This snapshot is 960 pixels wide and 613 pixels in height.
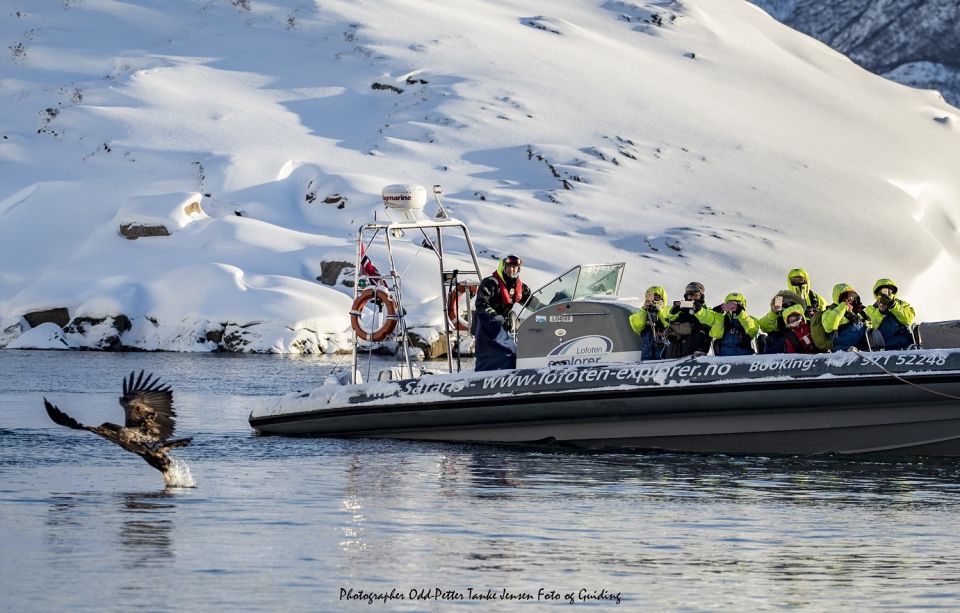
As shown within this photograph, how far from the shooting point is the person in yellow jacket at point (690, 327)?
14.4m

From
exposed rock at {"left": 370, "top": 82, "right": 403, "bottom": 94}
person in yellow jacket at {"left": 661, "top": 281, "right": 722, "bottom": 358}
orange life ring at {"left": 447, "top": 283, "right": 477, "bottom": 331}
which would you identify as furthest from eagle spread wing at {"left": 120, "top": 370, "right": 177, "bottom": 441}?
exposed rock at {"left": 370, "top": 82, "right": 403, "bottom": 94}

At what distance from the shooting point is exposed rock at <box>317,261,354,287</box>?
127ft

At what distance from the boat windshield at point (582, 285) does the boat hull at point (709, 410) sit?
877 mm

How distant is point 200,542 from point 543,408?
208 inches

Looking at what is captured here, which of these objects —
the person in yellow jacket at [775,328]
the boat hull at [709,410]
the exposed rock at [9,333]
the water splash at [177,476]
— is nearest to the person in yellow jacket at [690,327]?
the person in yellow jacket at [775,328]

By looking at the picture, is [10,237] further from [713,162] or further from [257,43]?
[713,162]

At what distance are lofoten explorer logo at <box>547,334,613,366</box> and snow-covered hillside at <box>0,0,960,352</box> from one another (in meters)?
20.5

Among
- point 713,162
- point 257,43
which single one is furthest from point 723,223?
point 257,43

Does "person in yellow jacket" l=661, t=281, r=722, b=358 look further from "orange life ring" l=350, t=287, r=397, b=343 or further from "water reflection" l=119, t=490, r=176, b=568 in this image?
"water reflection" l=119, t=490, r=176, b=568

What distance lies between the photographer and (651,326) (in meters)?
14.5

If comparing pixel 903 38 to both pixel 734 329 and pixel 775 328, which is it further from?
pixel 734 329

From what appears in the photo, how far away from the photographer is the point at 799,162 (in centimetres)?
5578

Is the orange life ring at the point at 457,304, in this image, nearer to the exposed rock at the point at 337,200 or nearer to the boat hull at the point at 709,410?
the boat hull at the point at 709,410

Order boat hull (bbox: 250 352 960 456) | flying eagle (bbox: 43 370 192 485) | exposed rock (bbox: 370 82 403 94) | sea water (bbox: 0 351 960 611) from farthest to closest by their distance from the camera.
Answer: exposed rock (bbox: 370 82 403 94), boat hull (bbox: 250 352 960 456), flying eagle (bbox: 43 370 192 485), sea water (bbox: 0 351 960 611)
